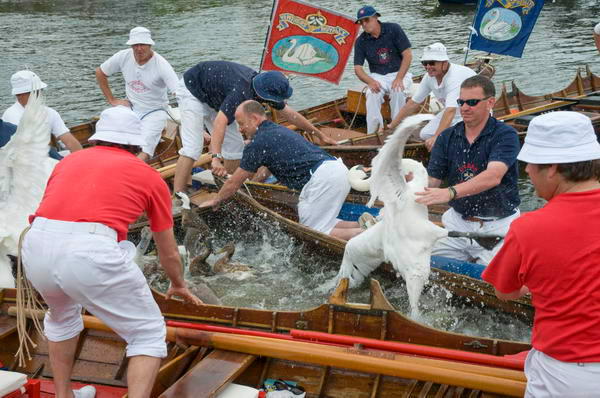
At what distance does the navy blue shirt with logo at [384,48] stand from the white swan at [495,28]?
237cm

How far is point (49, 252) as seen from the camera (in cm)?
357

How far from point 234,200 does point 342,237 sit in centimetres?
153

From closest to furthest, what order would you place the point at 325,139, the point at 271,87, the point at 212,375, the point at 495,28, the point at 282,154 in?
the point at 212,375
the point at 282,154
the point at 271,87
the point at 325,139
the point at 495,28

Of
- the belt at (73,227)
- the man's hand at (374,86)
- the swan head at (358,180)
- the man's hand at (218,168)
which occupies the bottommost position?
the man's hand at (374,86)

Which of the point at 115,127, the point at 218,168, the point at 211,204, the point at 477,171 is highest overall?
the point at 115,127

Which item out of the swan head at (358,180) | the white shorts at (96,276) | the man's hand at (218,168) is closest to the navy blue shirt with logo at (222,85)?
the man's hand at (218,168)

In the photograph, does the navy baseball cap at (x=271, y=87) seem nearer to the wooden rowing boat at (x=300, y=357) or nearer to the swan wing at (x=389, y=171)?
the swan wing at (x=389, y=171)

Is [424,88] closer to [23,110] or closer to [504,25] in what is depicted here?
[504,25]

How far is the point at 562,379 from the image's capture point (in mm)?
2934

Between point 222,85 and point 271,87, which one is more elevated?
point 271,87

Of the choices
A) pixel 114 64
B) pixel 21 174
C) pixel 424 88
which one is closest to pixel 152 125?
pixel 114 64

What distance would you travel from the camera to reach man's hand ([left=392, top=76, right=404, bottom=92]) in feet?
35.8

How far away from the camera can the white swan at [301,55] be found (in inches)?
412

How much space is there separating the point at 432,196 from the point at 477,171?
0.87 meters
